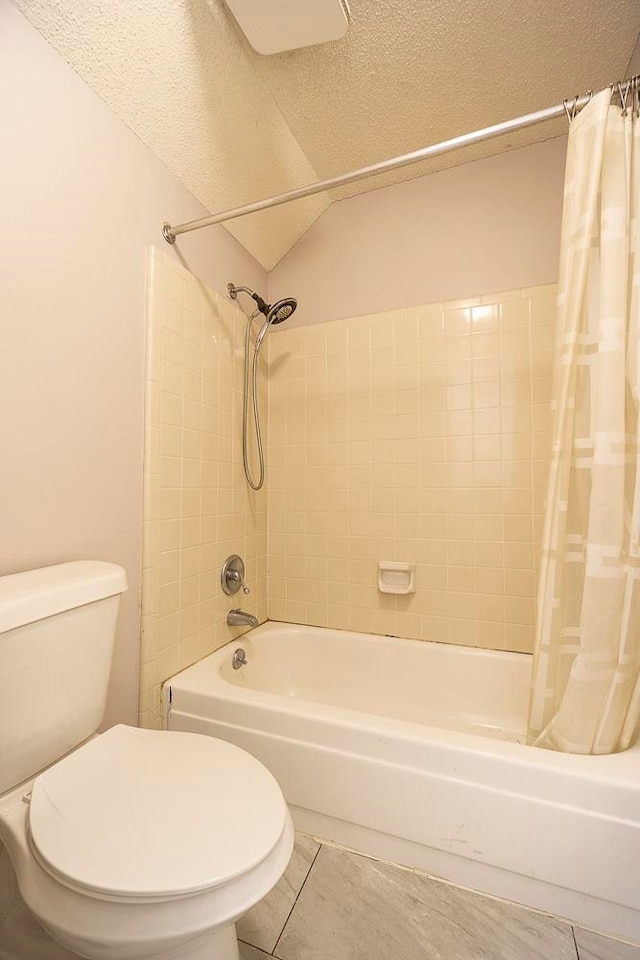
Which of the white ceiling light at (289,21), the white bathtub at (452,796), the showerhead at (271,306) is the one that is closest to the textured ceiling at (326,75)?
the white ceiling light at (289,21)

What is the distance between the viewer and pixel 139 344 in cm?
125

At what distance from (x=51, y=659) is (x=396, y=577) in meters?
1.25

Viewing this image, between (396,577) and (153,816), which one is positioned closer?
(153,816)

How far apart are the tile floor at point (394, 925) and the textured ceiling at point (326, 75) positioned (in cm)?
212

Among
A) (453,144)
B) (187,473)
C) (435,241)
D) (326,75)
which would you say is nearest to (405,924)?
(187,473)

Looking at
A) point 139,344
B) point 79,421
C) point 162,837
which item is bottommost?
point 162,837

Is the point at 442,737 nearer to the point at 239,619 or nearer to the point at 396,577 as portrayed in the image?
the point at 396,577

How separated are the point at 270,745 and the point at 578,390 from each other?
1.24 m

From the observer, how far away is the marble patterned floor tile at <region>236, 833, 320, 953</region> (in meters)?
0.91

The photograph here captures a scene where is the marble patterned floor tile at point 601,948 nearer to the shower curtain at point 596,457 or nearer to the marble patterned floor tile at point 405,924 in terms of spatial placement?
the marble patterned floor tile at point 405,924

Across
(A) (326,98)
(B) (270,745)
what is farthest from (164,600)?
(A) (326,98)

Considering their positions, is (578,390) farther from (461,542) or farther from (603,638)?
(461,542)

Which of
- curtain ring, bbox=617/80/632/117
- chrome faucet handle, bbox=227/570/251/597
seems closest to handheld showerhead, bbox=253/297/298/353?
chrome faucet handle, bbox=227/570/251/597

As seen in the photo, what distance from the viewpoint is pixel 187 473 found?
1.42m
